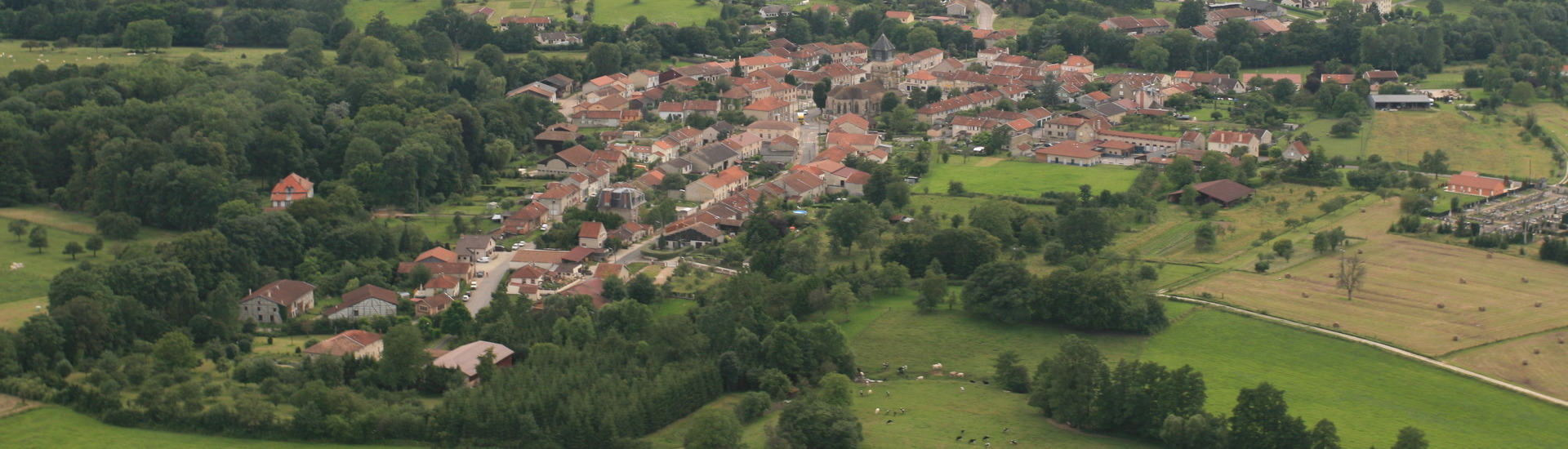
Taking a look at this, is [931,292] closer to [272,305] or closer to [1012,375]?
[1012,375]

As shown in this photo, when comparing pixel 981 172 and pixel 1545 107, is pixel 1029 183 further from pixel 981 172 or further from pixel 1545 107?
pixel 1545 107

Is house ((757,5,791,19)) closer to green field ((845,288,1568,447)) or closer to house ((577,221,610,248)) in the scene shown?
house ((577,221,610,248))

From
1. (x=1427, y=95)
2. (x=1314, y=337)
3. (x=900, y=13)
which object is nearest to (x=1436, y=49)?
(x=1427, y=95)

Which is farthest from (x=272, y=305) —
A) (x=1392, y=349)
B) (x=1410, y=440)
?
(x=1392, y=349)

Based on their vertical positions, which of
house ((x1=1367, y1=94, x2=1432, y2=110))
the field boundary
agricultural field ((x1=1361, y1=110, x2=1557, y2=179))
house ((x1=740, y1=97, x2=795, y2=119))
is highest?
house ((x1=1367, y1=94, x2=1432, y2=110))

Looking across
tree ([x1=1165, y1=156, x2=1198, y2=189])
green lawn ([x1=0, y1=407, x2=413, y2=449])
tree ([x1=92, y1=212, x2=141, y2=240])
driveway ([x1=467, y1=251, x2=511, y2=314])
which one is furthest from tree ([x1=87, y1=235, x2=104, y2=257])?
tree ([x1=1165, y1=156, x2=1198, y2=189])
